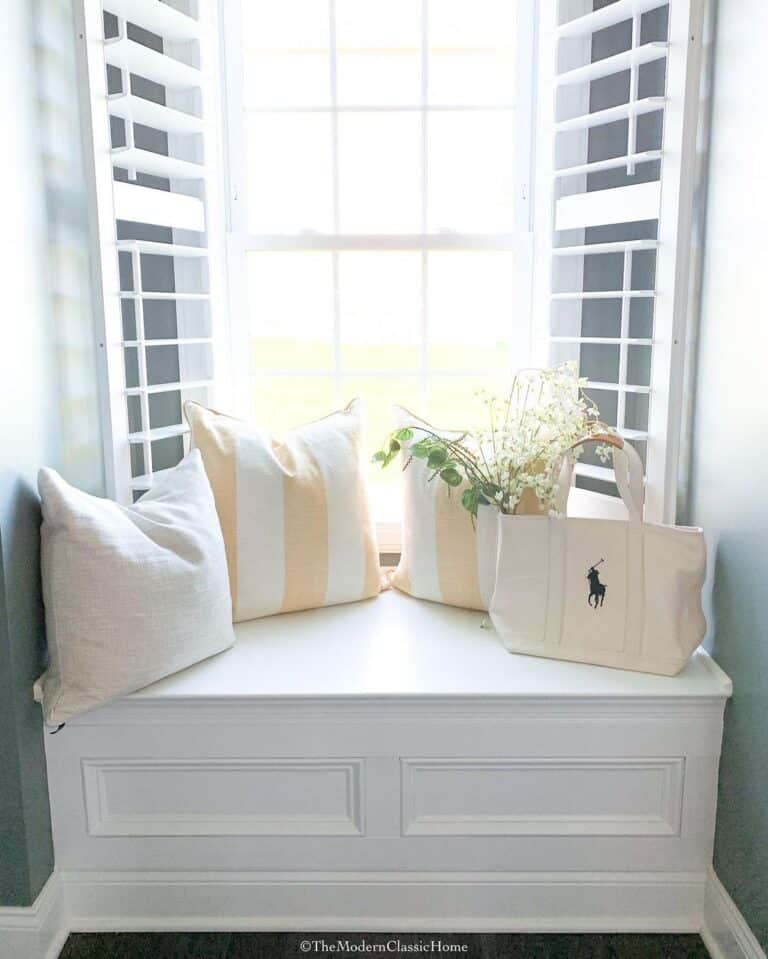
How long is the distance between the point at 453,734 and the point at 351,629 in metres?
0.40

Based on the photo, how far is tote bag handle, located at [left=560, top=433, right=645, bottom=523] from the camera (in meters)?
1.86

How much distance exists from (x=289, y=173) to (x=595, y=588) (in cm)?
142

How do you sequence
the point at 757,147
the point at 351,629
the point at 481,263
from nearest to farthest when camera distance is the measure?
the point at 757,147 → the point at 351,629 → the point at 481,263

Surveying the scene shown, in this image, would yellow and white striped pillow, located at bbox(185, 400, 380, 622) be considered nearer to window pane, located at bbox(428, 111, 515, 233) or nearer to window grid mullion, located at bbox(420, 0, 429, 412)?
window grid mullion, located at bbox(420, 0, 429, 412)

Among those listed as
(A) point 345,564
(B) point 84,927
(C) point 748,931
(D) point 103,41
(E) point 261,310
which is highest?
(D) point 103,41

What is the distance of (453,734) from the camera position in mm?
1799

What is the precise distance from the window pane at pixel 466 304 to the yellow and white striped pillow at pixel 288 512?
19.2 inches

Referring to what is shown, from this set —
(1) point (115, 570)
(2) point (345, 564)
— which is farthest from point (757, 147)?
(1) point (115, 570)

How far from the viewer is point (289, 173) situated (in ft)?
7.87

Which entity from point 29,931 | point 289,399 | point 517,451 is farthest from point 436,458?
point 29,931

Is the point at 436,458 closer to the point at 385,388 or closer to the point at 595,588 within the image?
the point at 595,588

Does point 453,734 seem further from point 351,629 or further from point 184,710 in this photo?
Answer: point 184,710

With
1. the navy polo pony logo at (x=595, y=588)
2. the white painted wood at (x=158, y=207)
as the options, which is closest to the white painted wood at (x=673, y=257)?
the navy polo pony logo at (x=595, y=588)

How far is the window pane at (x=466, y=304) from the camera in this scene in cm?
243
